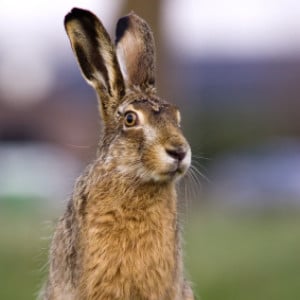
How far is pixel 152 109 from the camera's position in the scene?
749 centimetres

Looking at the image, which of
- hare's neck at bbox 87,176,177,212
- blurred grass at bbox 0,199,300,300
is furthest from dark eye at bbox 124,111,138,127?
blurred grass at bbox 0,199,300,300

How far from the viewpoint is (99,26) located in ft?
25.0

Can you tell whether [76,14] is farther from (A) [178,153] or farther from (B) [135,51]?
(A) [178,153]

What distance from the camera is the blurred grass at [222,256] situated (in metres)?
11.4

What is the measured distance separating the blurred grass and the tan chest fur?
0.97 m

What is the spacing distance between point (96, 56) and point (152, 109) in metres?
0.48

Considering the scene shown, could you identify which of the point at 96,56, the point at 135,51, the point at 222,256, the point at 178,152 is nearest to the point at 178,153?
the point at 178,152

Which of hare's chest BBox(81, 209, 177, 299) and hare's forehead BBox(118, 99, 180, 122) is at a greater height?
hare's forehead BBox(118, 99, 180, 122)

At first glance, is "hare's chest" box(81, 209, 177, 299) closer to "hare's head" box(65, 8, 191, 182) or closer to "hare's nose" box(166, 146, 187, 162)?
"hare's head" box(65, 8, 191, 182)

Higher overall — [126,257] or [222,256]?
[126,257]

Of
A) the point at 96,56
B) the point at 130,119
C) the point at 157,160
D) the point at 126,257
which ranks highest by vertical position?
the point at 96,56

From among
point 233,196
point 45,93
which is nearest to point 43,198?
point 233,196

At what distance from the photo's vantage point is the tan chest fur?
298 inches

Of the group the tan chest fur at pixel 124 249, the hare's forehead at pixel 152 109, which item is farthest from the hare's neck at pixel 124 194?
the hare's forehead at pixel 152 109
